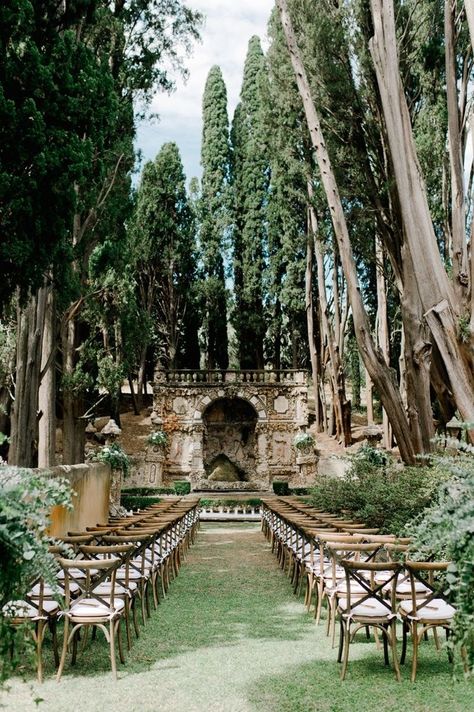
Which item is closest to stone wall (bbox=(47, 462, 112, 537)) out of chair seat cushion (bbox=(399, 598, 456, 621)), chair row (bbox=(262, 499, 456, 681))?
chair row (bbox=(262, 499, 456, 681))

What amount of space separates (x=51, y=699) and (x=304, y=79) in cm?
1043

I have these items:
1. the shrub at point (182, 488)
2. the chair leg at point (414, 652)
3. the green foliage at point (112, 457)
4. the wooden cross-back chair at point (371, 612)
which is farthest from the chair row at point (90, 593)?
the shrub at point (182, 488)

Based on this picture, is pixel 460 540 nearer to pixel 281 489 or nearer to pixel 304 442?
pixel 281 489

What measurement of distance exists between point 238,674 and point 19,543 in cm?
249

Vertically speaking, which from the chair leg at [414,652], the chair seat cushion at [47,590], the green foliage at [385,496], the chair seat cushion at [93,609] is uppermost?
the green foliage at [385,496]

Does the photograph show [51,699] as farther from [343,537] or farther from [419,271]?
[419,271]

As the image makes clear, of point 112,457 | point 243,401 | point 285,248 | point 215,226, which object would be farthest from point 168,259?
point 112,457

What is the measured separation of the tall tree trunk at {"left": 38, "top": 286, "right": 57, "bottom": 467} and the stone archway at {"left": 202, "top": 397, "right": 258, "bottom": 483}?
Result: 15.7 meters

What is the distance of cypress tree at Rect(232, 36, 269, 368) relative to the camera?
29297mm

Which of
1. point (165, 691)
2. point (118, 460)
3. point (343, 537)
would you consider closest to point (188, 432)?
point (118, 460)

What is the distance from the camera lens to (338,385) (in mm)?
24406

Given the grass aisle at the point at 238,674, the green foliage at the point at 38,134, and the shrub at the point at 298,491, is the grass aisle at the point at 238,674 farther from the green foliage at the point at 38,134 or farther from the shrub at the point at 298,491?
the shrub at the point at 298,491

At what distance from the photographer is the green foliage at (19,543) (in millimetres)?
2641

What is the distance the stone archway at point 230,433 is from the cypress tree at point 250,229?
115 inches
